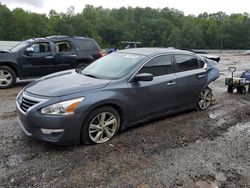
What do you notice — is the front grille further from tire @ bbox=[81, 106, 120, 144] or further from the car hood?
tire @ bbox=[81, 106, 120, 144]

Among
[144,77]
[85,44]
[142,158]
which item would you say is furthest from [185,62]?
[85,44]

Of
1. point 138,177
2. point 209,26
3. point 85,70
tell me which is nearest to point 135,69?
point 85,70

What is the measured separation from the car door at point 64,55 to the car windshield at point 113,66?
4.56m

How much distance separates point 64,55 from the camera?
967 centimetres

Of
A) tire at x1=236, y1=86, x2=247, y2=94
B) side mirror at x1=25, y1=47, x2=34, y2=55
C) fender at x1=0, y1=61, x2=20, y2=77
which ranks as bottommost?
tire at x1=236, y1=86, x2=247, y2=94

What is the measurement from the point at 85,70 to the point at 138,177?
2613mm

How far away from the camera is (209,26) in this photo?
104875mm

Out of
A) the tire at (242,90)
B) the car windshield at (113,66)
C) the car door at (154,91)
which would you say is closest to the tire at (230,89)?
the tire at (242,90)

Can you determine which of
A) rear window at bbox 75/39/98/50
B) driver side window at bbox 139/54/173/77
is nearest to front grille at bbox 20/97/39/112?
driver side window at bbox 139/54/173/77

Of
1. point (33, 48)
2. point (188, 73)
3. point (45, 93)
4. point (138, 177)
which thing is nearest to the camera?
point (138, 177)

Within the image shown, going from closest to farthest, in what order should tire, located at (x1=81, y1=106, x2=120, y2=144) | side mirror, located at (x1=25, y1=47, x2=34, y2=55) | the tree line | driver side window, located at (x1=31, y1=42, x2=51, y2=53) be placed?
tire, located at (x1=81, y1=106, x2=120, y2=144)
side mirror, located at (x1=25, y1=47, x2=34, y2=55)
driver side window, located at (x1=31, y1=42, x2=51, y2=53)
the tree line

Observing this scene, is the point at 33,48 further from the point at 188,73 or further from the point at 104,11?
the point at 104,11

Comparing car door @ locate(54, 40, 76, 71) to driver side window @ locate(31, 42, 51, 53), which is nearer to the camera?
driver side window @ locate(31, 42, 51, 53)

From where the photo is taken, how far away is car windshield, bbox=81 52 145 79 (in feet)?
15.3
